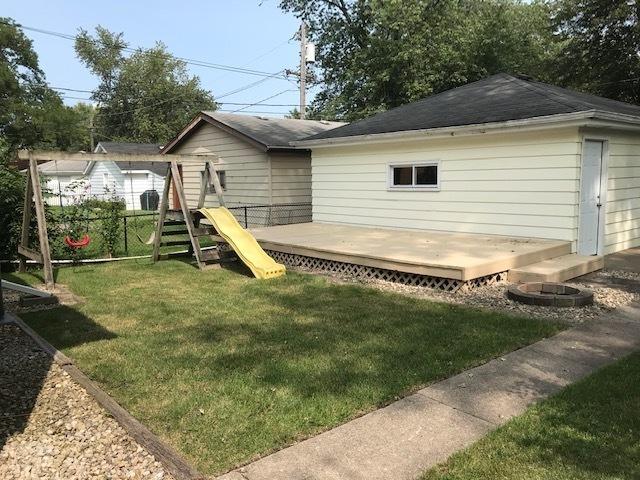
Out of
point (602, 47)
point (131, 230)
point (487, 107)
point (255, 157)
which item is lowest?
point (131, 230)

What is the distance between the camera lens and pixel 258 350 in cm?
484

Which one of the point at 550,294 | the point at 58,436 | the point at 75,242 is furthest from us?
the point at 75,242

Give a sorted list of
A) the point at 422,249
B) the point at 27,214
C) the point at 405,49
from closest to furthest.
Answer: the point at 422,249, the point at 27,214, the point at 405,49

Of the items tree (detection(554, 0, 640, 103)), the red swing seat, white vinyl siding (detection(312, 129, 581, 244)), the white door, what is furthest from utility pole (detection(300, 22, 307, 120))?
the white door

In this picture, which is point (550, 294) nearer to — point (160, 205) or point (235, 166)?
point (160, 205)

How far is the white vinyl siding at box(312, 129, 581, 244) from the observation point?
27.2ft

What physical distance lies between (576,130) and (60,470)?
7.97 m

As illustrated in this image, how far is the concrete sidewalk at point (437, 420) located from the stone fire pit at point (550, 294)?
1.20 m

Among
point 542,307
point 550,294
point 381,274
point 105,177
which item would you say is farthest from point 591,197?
point 105,177

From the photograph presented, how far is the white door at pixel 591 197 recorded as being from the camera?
8.23 metres

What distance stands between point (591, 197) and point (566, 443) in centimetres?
649

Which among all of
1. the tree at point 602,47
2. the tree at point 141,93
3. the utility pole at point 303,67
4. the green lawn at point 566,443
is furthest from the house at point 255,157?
the tree at point 141,93

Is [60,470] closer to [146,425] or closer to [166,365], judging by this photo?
[146,425]

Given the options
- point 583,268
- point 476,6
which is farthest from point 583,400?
point 476,6
